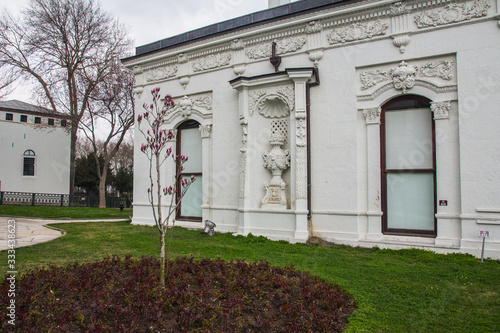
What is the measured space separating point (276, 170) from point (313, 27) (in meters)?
4.25

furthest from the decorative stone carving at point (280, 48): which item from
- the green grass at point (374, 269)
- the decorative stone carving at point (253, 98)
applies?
the green grass at point (374, 269)

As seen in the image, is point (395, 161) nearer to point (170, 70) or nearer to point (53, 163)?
point (170, 70)

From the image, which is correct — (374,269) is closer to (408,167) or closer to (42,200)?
(408,167)

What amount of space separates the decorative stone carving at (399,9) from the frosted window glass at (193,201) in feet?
25.7

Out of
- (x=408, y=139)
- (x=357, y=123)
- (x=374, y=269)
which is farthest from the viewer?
(x=357, y=123)

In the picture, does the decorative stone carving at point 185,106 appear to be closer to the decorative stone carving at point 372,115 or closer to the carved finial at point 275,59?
the carved finial at point 275,59

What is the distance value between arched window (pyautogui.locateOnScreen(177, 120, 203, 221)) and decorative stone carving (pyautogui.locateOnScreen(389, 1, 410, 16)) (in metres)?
7.14

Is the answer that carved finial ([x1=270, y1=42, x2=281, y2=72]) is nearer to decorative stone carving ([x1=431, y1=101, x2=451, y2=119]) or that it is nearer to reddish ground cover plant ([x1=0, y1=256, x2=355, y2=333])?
decorative stone carving ([x1=431, y1=101, x2=451, y2=119])

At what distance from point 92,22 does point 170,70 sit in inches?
580

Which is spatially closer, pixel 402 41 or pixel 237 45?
pixel 402 41

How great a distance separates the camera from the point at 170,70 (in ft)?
44.1

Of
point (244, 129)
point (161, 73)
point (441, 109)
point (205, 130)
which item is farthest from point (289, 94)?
point (161, 73)

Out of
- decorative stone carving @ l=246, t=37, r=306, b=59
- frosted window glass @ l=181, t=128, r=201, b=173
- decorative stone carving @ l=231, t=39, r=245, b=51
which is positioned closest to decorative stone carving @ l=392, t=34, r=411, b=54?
decorative stone carving @ l=246, t=37, r=306, b=59

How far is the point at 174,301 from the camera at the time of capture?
175 inches
